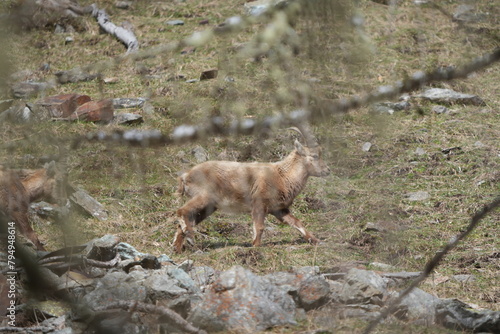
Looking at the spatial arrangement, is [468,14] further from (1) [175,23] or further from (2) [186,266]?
(1) [175,23]

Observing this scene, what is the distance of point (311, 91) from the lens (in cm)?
129

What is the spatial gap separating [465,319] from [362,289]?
657 mm

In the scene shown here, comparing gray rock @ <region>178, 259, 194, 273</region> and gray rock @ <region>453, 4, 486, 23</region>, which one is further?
gray rock @ <region>178, 259, 194, 273</region>

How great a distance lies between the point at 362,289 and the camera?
4.38 m

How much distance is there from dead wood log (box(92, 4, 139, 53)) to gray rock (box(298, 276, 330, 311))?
→ 733 cm

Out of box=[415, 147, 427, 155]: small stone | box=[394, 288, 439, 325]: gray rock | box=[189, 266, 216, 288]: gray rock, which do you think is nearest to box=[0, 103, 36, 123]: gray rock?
box=[394, 288, 439, 325]: gray rock

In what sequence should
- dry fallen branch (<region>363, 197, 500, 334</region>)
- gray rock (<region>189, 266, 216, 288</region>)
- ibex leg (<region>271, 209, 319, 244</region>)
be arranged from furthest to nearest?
ibex leg (<region>271, 209, 319, 244</region>), gray rock (<region>189, 266, 216, 288</region>), dry fallen branch (<region>363, 197, 500, 334</region>)

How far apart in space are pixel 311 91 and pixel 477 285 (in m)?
4.67

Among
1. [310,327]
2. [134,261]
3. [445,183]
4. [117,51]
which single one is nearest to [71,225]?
[310,327]

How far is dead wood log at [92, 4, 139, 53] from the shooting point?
37.2 feet

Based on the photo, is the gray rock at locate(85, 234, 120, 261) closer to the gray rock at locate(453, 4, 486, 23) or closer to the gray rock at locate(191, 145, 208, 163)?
the gray rock at locate(191, 145, 208, 163)

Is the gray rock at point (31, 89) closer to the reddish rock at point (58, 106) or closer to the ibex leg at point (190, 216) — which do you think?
the reddish rock at point (58, 106)

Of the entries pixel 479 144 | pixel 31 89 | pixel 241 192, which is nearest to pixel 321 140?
pixel 31 89

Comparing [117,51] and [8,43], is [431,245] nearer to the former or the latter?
[8,43]
